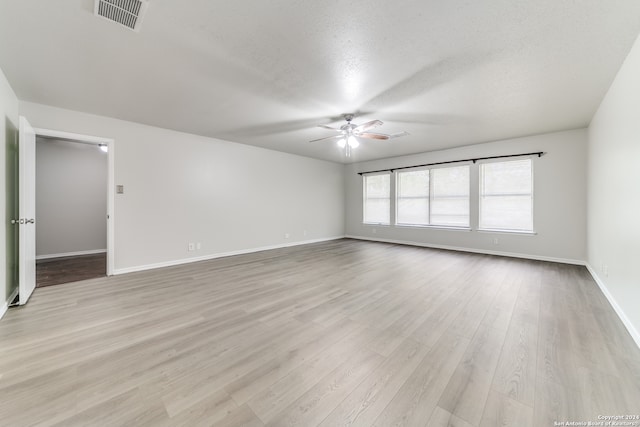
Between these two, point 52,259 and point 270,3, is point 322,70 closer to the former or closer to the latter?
point 270,3

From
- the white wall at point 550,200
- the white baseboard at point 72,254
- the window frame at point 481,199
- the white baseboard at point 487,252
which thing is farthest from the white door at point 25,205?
the window frame at point 481,199

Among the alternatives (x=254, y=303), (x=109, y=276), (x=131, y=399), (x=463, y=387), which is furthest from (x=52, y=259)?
(x=463, y=387)

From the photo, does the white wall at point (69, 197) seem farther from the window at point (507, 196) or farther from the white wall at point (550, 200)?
the window at point (507, 196)

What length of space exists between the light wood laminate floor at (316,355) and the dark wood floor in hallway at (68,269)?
489 millimetres

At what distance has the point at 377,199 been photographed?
25.4 feet

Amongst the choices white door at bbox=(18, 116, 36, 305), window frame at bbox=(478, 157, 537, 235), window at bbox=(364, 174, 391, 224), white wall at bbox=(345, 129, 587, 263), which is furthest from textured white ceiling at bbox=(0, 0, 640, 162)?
window at bbox=(364, 174, 391, 224)

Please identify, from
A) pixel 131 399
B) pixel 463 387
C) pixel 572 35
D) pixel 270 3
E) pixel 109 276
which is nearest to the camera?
pixel 131 399

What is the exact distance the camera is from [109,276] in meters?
3.91

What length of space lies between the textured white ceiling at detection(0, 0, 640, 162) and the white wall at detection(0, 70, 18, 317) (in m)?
0.23

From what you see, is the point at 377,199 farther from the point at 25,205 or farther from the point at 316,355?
the point at 25,205

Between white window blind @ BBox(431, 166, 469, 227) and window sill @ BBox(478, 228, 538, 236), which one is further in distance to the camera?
white window blind @ BBox(431, 166, 469, 227)

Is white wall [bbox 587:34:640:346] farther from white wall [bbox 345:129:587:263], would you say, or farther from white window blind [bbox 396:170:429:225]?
white window blind [bbox 396:170:429:225]

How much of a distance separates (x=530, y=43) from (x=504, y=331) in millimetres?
2553

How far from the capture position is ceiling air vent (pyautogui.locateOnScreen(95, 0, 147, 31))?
1.75 meters
